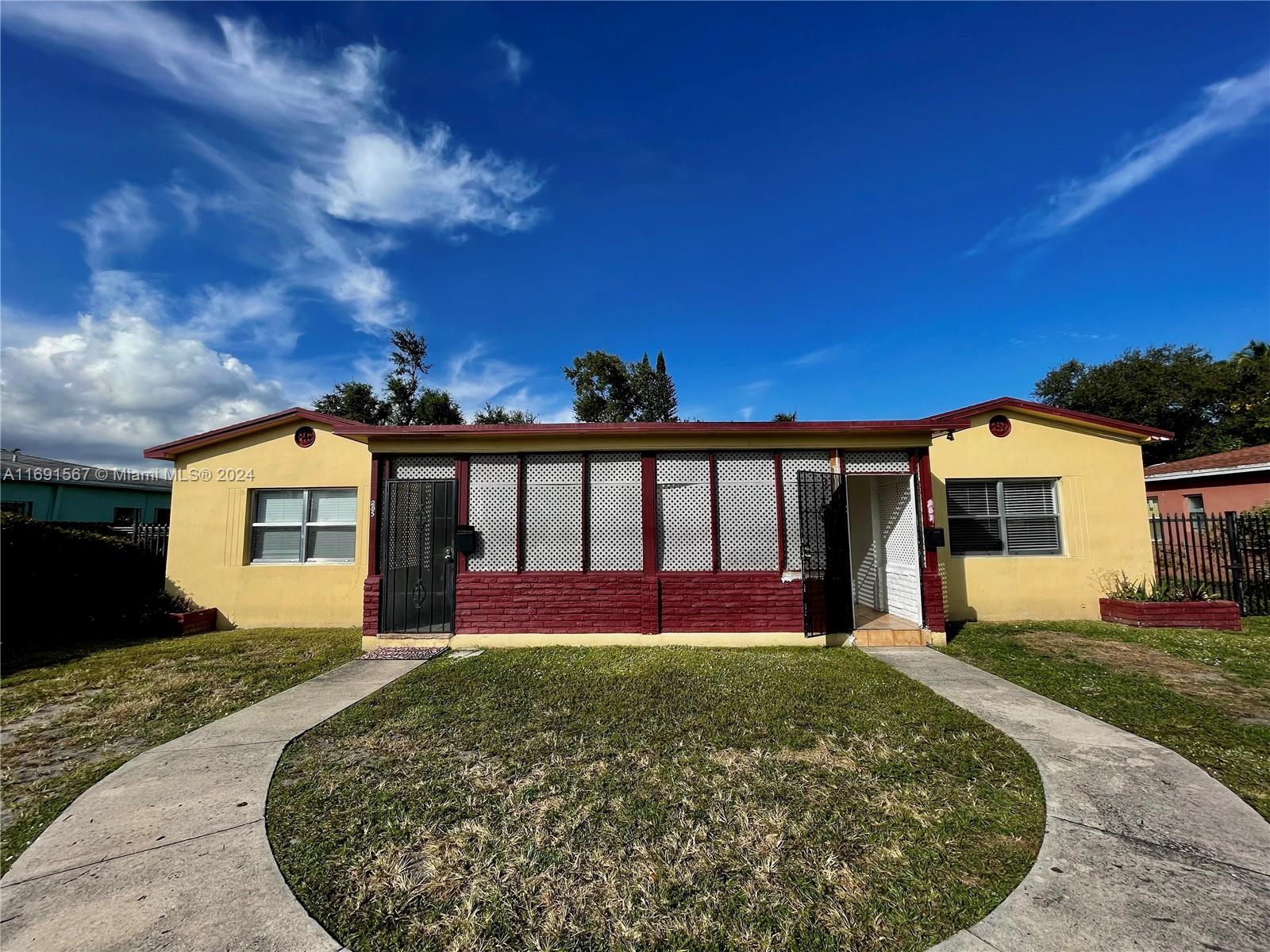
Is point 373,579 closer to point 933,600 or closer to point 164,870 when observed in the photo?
point 164,870

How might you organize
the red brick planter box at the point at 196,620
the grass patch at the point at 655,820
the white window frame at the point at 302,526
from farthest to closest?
the white window frame at the point at 302,526 < the red brick planter box at the point at 196,620 < the grass patch at the point at 655,820

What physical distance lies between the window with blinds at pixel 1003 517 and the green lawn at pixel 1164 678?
4.26 feet

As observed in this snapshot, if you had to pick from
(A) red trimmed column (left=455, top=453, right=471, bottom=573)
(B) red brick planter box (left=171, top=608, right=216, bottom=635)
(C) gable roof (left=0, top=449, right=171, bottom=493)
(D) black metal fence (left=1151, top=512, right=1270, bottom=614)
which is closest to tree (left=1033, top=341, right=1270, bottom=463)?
(D) black metal fence (left=1151, top=512, right=1270, bottom=614)

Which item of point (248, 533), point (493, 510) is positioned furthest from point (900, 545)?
point (248, 533)

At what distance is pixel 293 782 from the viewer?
3.46 metres

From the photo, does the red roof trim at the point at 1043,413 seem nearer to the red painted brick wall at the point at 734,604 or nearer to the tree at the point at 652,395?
the red painted brick wall at the point at 734,604

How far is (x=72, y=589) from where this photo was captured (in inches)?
336

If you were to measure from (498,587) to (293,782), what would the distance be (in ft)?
12.8

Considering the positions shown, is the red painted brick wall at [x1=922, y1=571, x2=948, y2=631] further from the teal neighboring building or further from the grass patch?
the teal neighboring building

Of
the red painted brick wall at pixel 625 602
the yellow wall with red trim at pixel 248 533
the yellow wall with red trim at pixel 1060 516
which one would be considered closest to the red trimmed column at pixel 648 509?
the red painted brick wall at pixel 625 602

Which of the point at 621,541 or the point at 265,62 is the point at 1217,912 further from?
the point at 265,62

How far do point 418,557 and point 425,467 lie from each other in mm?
1294

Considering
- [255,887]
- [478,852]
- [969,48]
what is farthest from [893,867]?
[969,48]

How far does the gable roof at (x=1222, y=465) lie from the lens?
40.7 feet
